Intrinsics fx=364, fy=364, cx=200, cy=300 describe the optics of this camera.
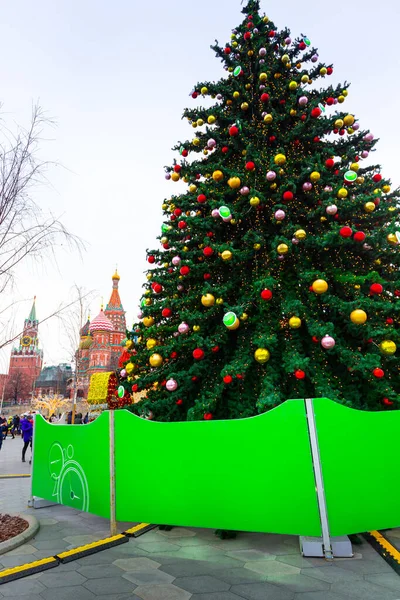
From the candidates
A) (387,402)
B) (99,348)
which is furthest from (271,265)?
(99,348)

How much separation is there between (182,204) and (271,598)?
200 inches

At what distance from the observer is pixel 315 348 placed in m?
4.90

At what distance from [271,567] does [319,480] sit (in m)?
0.94

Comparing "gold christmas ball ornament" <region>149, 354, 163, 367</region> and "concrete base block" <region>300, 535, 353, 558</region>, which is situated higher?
"gold christmas ball ornament" <region>149, 354, 163, 367</region>

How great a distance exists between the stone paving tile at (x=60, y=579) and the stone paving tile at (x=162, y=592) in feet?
1.96

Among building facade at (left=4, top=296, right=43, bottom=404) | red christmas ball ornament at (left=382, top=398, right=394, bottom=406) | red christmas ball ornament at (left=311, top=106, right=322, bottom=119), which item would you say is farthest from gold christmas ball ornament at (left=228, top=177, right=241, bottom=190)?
building facade at (left=4, top=296, right=43, bottom=404)

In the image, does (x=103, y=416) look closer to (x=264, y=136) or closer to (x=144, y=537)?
(x=144, y=537)

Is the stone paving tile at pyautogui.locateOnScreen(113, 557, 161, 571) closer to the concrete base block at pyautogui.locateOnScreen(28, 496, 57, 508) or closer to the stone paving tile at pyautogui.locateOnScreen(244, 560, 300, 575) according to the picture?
the stone paving tile at pyautogui.locateOnScreen(244, 560, 300, 575)

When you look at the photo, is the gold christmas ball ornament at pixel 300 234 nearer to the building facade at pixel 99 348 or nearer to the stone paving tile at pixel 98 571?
the stone paving tile at pixel 98 571

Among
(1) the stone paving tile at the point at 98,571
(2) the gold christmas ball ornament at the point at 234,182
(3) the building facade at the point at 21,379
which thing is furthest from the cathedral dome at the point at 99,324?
(1) the stone paving tile at the point at 98,571

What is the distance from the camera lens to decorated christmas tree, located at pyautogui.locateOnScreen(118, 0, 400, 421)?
467 centimetres

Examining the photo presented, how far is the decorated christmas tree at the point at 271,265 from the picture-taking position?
15.3 ft

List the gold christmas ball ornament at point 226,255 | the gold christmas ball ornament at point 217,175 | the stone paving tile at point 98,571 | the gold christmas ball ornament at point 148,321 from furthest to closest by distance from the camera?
the gold christmas ball ornament at point 148,321, the gold christmas ball ornament at point 217,175, the gold christmas ball ornament at point 226,255, the stone paving tile at point 98,571

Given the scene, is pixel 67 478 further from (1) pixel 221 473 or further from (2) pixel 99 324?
(2) pixel 99 324
